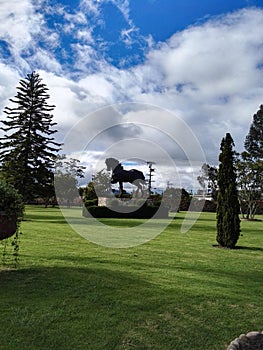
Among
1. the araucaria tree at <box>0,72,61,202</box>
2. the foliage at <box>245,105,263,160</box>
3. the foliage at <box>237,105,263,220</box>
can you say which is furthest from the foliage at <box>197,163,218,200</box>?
the araucaria tree at <box>0,72,61,202</box>

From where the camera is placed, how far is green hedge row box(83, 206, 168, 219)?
2175 cm

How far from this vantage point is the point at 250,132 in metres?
46.9

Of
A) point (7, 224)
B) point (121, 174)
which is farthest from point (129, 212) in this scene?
point (7, 224)

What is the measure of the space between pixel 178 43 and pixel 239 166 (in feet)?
62.7

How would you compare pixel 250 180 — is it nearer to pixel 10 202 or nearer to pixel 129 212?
pixel 129 212

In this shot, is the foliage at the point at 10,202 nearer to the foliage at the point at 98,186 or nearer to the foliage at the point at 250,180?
the foliage at the point at 98,186

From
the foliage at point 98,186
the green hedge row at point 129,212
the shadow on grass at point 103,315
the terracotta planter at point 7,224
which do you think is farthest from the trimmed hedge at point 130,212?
the shadow on grass at point 103,315

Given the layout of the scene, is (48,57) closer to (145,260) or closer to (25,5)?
(25,5)

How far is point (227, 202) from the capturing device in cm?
934

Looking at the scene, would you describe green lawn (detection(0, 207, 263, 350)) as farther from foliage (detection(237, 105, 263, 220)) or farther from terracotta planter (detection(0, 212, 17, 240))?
foliage (detection(237, 105, 263, 220))

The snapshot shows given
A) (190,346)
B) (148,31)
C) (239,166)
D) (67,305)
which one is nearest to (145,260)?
(67,305)

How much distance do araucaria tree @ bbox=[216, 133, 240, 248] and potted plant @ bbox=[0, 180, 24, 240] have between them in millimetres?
5937

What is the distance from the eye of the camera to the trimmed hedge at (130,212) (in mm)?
21750

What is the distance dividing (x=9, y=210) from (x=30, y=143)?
19.2 meters
